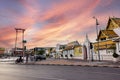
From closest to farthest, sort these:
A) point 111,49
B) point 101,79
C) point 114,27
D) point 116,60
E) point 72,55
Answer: point 101,79
point 116,60
point 111,49
point 114,27
point 72,55

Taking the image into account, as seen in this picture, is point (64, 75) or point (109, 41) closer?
point (64, 75)

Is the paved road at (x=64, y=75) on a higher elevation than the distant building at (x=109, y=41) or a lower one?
lower

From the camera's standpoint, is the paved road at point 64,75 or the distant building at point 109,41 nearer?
the paved road at point 64,75

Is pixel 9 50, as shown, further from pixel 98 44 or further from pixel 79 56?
pixel 98 44

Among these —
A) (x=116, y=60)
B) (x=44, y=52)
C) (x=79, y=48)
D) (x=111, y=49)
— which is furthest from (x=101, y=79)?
(x=44, y=52)

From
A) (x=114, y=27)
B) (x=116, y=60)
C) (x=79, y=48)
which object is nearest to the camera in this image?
(x=116, y=60)

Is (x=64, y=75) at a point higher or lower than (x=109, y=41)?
lower

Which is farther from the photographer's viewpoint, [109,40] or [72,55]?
[72,55]

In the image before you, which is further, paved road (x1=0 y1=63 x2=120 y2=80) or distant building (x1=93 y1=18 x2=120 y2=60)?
distant building (x1=93 y1=18 x2=120 y2=60)

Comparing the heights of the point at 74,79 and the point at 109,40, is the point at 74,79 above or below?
below

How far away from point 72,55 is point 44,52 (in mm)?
86933

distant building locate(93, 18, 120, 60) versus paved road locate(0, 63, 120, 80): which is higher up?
distant building locate(93, 18, 120, 60)

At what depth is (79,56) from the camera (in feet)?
200

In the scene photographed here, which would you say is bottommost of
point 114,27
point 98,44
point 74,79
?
point 74,79
